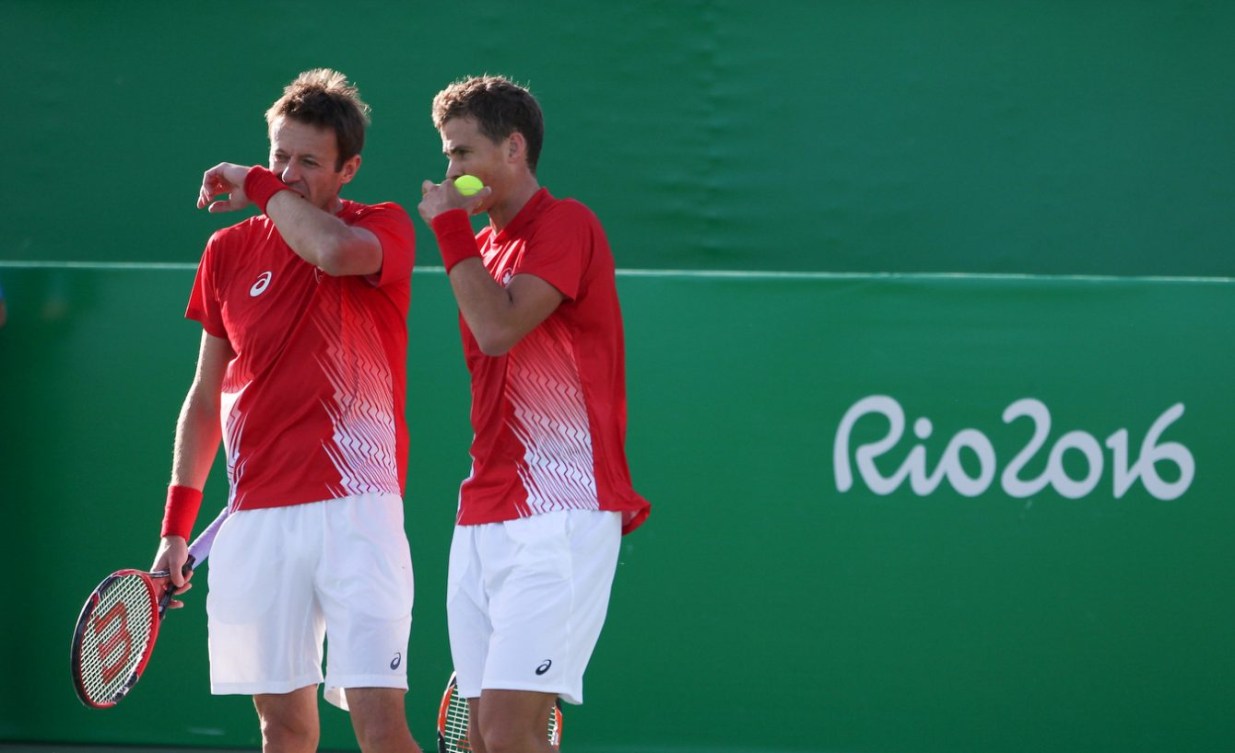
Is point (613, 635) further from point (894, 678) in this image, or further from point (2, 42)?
point (2, 42)

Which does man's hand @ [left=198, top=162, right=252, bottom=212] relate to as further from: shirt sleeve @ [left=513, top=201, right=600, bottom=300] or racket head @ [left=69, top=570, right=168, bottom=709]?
racket head @ [left=69, top=570, right=168, bottom=709]

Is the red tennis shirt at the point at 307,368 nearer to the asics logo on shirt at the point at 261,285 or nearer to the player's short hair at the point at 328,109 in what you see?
the asics logo on shirt at the point at 261,285

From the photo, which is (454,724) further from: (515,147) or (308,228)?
(515,147)

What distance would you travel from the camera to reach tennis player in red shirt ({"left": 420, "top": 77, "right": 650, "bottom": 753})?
298 cm

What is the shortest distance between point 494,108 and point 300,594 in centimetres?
112

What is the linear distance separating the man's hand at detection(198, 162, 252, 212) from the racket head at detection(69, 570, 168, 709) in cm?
85

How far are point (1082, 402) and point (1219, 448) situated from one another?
1.35ft

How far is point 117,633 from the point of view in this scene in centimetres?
359

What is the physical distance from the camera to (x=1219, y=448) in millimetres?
4469

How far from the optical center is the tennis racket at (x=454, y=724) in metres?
3.51

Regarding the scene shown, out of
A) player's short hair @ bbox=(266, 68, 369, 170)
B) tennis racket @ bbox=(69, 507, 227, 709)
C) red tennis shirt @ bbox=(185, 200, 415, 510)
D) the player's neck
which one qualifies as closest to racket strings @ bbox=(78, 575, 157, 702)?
tennis racket @ bbox=(69, 507, 227, 709)

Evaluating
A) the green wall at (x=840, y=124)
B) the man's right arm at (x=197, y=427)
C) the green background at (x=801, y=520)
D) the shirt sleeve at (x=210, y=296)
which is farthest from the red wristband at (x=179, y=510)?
the green wall at (x=840, y=124)

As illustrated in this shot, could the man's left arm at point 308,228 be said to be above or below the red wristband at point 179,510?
above

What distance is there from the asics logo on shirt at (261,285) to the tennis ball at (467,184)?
58cm
